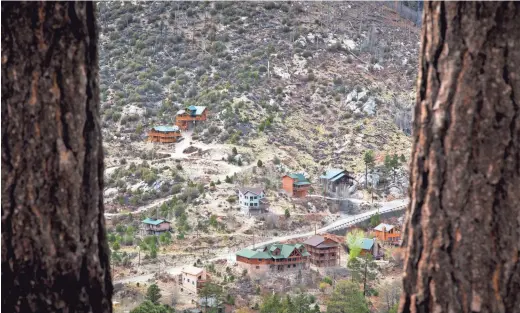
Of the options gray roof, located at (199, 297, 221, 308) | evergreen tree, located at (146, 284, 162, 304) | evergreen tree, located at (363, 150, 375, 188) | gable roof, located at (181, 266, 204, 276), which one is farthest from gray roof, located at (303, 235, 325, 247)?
evergreen tree, located at (363, 150, 375, 188)

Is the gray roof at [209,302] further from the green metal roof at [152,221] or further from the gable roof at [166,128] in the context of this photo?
the gable roof at [166,128]

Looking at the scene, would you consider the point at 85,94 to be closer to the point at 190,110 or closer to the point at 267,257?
the point at 267,257

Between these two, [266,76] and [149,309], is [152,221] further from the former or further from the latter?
[266,76]

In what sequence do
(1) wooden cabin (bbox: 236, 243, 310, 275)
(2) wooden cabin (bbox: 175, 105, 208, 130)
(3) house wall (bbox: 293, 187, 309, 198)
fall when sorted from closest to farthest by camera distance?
(1) wooden cabin (bbox: 236, 243, 310, 275) < (3) house wall (bbox: 293, 187, 309, 198) < (2) wooden cabin (bbox: 175, 105, 208, 130)

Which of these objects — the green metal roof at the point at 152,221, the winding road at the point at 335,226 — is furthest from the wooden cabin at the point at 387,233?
the green metal roof at the point at 152,221

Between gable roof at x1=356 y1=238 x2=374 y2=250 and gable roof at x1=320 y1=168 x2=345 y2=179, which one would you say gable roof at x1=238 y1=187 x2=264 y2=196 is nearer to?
gable roof at x1=320 y1=168 x2=345 y2=179

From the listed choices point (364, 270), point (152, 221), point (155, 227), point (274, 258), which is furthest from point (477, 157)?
point (152, 221)

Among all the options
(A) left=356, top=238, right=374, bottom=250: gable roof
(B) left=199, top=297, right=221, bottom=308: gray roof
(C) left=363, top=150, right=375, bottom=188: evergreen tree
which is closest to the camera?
(B) left=199, top=297, right=221, bottom=308: gray roof
